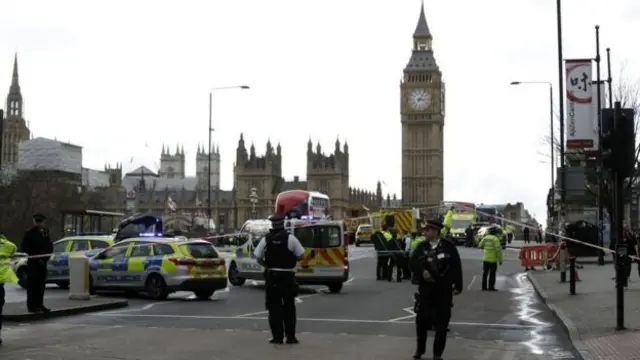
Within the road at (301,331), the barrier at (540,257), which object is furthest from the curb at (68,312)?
the barrier at (540,257)

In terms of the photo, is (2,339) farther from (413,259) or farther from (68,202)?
(68,202)

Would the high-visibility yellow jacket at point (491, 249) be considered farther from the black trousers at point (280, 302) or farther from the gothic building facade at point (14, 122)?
the gothic building facade at point (14, 122)

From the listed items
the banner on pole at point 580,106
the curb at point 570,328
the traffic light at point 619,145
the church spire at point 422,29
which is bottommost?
the curb at point 570,328

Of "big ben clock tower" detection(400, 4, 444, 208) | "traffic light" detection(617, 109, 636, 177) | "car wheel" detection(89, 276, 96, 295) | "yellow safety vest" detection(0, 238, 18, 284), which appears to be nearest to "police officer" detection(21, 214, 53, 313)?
"yellow safety vest" detection(0, 238, 18, 284)

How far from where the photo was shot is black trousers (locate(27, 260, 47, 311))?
16.3 m

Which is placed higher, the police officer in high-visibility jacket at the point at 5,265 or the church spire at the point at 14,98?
the church spire at the point at 14,98

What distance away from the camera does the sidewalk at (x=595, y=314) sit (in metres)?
12.2

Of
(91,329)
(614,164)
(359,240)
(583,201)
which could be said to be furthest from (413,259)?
(359,240)

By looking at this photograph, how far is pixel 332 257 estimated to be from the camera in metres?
24.4

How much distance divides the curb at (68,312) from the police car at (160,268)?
1670 mm

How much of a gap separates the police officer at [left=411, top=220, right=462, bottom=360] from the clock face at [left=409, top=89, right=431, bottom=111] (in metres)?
162

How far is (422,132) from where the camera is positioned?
173m

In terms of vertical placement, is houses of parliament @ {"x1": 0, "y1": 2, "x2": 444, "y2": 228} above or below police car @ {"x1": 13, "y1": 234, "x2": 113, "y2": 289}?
above

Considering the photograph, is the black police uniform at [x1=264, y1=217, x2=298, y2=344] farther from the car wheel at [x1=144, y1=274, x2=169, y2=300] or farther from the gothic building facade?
the gothic building facade
